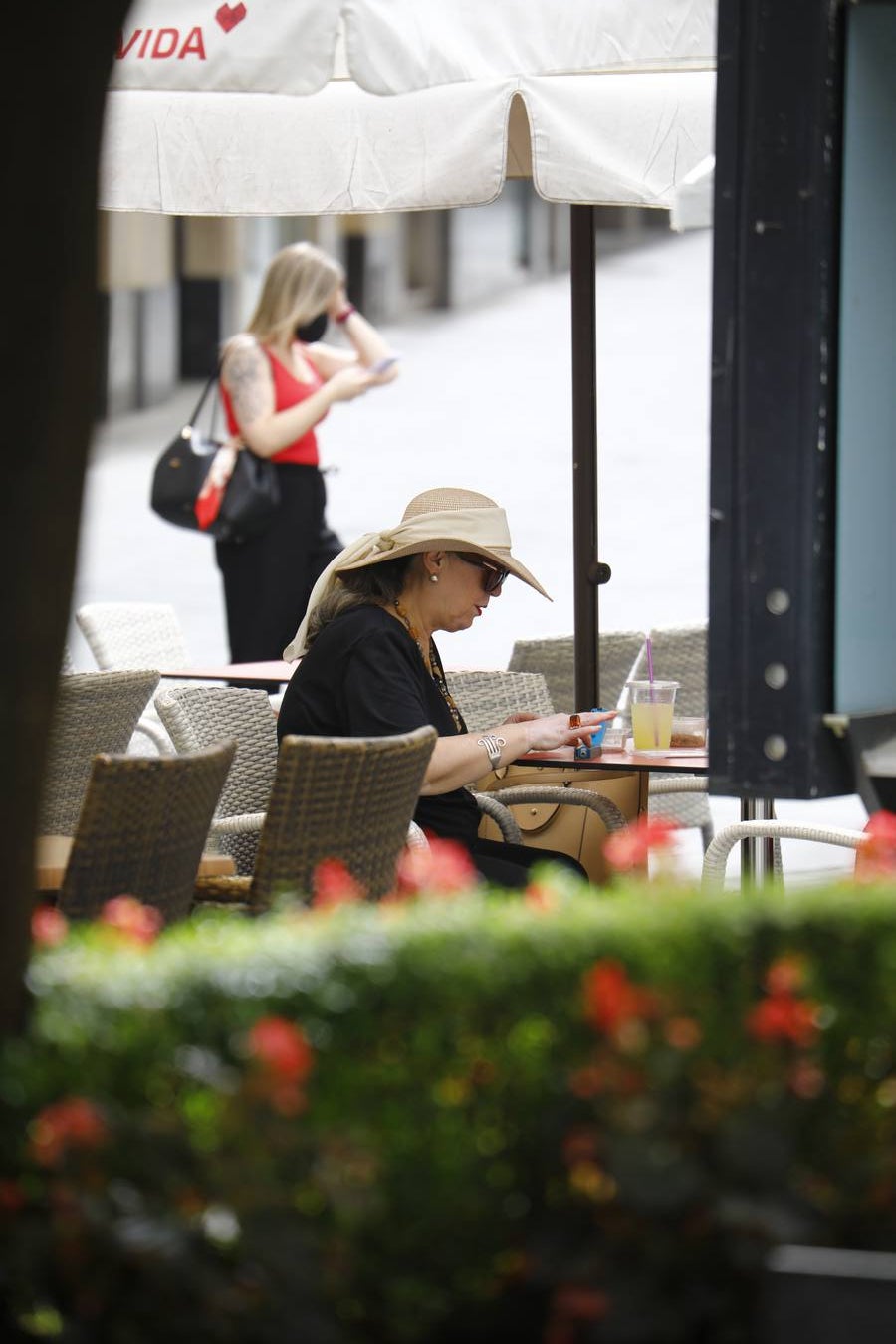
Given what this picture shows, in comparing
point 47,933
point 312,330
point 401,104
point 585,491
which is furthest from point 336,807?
point 312,330

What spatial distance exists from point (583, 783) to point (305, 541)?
2756mm

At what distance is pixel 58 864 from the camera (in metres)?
4.15

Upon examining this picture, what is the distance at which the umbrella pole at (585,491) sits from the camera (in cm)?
688

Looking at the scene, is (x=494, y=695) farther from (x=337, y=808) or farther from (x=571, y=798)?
(x=337, y=808)

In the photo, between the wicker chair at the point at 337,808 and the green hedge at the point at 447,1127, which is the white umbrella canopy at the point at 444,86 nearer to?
the wicker chair at the point at 337,808

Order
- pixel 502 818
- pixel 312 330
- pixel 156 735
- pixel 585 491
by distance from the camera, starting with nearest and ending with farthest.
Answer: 1. pixel 502 818
2. pixel 585 491
3. pixel 156 735
4. pixel 312 330

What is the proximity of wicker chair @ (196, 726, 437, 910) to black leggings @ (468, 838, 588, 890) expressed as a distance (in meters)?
0.83

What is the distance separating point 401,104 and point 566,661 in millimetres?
2025

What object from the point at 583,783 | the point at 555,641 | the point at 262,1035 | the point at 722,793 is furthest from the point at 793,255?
the point at 555,641

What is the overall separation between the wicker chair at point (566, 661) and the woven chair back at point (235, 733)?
57.8 inches

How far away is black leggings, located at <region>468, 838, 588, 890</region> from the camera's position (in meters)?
5.18

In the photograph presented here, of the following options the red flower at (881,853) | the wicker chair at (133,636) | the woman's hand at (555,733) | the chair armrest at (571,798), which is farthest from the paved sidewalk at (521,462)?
the red flower at (881,853)

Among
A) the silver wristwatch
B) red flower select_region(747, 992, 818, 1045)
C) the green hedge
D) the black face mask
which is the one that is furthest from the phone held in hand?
red flower select_region(747, 992, 818, 1045)

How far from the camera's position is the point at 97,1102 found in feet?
8.09
